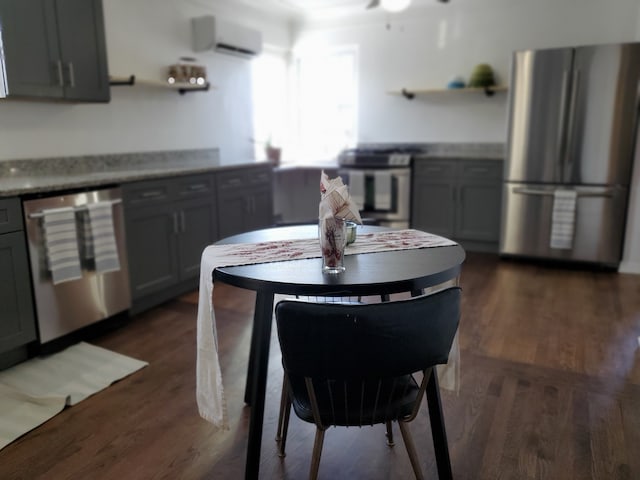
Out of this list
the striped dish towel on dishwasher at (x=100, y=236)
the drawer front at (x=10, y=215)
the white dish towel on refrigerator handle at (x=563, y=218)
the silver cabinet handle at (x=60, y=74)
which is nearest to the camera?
the drawer front at (x=10, y=215)

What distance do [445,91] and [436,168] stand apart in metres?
0.82

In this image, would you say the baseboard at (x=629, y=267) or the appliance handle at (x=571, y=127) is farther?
the baseboard at (x=629, y=267)

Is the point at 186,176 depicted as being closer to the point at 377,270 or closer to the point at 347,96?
the point at 377,270

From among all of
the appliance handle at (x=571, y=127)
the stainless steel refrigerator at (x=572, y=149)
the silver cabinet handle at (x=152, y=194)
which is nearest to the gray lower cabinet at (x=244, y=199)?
the silver cabinet handle at (x=152, y=194)

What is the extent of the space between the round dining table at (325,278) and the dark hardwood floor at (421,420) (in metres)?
0.33

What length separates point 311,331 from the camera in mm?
1183

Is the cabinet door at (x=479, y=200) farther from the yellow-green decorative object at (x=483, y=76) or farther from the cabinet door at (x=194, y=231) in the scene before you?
the cabinet door at (x=194, y=231)

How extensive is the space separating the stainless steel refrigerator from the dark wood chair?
3.26 metres

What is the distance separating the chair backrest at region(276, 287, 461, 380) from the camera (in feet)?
3.82

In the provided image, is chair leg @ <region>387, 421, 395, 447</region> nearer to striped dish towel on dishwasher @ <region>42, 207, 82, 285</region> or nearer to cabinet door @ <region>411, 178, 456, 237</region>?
striped dish towel on dishwasher @ <region>42, 207, 82, 285</region>

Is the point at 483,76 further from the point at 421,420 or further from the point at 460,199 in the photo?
the point at 421,420

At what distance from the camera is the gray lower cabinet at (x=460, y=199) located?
4.64 metres

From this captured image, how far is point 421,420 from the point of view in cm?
202

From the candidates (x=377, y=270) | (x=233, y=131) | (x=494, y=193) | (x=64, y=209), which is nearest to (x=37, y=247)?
(x=64, y=209)
